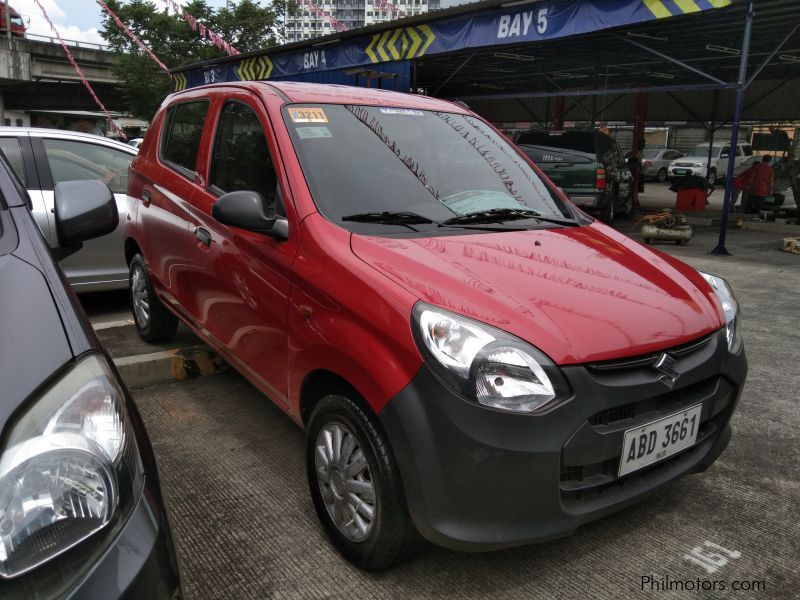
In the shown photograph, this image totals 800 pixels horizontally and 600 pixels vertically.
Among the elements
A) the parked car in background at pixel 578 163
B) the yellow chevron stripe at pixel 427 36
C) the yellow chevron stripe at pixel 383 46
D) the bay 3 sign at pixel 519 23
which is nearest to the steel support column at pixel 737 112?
the parked car in background at pixel 578 163

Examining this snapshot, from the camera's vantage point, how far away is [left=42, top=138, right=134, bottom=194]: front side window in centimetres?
506

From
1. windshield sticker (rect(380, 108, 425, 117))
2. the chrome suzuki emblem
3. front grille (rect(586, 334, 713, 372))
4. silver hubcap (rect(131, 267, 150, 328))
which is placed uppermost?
windshield sticker (rect(380, 108, 425, 117))

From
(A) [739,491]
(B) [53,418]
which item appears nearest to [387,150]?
(B) [53,418]

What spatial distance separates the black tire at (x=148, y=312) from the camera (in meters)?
4.17

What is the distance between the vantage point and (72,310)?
4.73 ft

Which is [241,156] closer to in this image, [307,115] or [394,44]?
[307,115]

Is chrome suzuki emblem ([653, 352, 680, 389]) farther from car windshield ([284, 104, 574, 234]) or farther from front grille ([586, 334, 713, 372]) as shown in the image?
car windshield ([284, 104, 574, 234])

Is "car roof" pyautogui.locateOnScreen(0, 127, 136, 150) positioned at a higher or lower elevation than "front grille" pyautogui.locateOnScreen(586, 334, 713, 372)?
higher

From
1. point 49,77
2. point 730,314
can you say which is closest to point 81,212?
point 730,314

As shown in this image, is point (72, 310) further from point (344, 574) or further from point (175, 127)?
point (175, 127)

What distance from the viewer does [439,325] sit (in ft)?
6.16

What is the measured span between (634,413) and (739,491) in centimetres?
113

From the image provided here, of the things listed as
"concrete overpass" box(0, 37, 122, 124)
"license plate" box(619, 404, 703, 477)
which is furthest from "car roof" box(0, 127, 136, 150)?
"concrete overpass" box(0, 37, 122, 124)

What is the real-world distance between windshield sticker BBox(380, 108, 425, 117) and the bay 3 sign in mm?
7299
